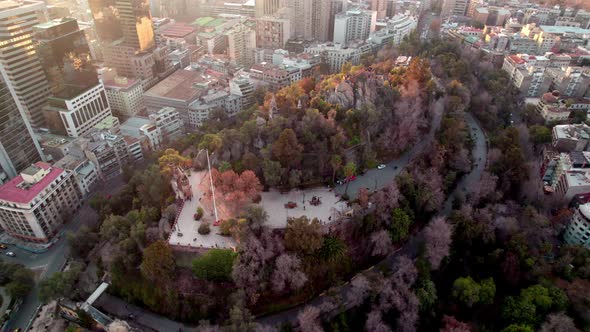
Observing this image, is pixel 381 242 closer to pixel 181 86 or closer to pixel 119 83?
pixel 181 86

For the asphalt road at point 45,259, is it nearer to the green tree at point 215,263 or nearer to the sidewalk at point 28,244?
the sidewalk at point 28,244

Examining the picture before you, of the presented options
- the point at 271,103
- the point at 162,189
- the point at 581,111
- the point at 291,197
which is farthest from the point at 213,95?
the point at 581,111

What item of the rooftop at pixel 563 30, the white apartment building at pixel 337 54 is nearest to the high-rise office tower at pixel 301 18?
the white apartment building at pixel 337 54

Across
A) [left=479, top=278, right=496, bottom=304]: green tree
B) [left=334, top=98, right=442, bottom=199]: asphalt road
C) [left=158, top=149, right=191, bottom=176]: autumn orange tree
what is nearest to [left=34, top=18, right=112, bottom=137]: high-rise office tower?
[left=158, top=149, right=191, bottom=176]: autumn orange tree

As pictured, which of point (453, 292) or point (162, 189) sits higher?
point (162, 189)

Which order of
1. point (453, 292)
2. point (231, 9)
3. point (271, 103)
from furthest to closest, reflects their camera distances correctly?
point (231, 9) → point (271, 103) → point (453, 292)

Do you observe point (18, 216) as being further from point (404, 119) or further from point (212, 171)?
point (404, 119)

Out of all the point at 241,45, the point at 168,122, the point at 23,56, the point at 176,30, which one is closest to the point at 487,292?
the point at 168,122
